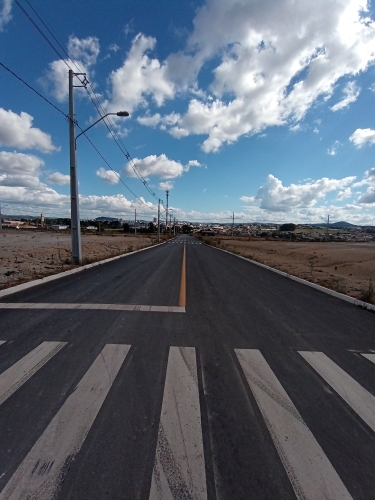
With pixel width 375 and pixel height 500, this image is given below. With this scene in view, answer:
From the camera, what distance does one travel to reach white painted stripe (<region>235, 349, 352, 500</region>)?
208 cm

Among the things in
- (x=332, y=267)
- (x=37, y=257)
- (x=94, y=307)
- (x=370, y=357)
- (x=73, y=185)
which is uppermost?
(x=73, y=185)

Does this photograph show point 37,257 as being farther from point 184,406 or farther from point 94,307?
point 184,406

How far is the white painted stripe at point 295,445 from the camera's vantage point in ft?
6.83

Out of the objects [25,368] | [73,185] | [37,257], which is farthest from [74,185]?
[25,368]

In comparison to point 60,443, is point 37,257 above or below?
below

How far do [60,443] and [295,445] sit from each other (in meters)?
2.01

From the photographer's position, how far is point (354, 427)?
2.76m

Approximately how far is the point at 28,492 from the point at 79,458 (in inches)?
15.1

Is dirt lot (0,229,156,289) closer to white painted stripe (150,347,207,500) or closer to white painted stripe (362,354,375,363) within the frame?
white painted stripe (150,347,207,500)

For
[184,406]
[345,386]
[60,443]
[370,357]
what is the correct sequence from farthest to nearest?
[370,357] < [345,386] < [184,406] < [60,443]

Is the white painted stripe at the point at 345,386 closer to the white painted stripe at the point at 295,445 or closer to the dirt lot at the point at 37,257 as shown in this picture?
the white painted stripe at the point at 295,445

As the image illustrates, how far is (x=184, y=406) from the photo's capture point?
2979 mm

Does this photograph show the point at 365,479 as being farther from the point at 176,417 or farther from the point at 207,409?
the point at 176,417

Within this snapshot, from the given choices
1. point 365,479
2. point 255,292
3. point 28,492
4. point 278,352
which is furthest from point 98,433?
point 255,292
